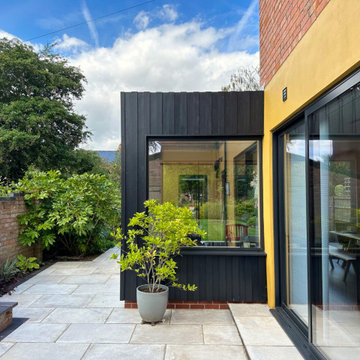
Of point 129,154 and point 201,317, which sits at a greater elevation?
point 129,154

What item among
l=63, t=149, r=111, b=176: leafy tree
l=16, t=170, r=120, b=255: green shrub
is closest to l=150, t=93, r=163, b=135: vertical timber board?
l=16, t=170, r=120, b=255: green shrub

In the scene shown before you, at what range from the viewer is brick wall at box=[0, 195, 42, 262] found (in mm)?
5176

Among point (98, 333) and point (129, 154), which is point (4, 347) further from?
point (129, 154)

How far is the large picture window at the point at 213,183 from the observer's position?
403 centimetres

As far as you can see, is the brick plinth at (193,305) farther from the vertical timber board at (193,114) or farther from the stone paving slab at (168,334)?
the vertical timber board at (193,114)

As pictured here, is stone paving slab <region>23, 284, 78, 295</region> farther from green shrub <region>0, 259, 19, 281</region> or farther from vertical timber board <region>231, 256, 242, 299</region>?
vertical timber board <region>231, 256, 242, 299</region>

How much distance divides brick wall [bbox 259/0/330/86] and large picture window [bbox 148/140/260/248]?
3.41 ft

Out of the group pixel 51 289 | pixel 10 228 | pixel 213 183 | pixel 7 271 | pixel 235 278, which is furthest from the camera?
pixel 10 228

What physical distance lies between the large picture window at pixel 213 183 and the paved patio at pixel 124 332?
3.18ft

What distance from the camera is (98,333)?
318 cm

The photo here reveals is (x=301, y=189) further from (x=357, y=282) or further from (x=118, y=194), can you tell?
(x=118, y=194)

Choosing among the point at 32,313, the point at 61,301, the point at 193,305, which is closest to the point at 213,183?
the point at 193,305

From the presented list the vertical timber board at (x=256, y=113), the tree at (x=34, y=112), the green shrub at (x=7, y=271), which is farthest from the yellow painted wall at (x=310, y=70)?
the tree at (x=34, y=112)

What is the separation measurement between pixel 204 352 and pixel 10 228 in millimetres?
4257
